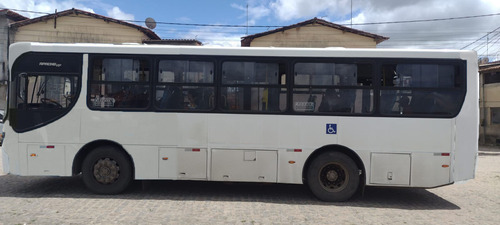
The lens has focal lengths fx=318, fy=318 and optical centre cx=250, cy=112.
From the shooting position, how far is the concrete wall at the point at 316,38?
19.3 m

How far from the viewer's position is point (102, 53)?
6062 mm

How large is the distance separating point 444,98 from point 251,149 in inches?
144

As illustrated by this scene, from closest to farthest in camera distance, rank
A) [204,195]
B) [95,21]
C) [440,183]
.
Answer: [440,183] < [204,195] < [95,21]

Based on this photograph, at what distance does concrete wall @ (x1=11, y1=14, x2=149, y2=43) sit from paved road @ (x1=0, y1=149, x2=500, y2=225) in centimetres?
1426

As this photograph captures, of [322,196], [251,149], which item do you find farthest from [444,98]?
[251,149]

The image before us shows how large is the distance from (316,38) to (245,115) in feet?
49.2

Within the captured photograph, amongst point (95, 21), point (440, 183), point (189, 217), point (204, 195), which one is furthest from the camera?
point (95, 21)

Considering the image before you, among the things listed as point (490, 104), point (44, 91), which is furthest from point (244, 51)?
point (490, 104)

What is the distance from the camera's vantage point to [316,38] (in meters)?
19.6

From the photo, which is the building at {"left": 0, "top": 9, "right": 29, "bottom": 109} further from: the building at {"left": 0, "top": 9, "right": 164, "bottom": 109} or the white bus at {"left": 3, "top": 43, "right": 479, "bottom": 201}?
the white bus at {"left": 3, "top": 43, "right": 479, "bottom": 201}

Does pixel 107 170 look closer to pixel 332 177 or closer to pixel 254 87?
pixel 254 87

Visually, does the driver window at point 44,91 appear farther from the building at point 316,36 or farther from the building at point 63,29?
the building at point 63,29

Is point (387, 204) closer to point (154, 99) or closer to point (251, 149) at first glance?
point (251, 149)

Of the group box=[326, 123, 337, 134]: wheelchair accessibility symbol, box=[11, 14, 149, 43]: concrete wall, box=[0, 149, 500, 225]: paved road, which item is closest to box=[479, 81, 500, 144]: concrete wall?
box=[0, 149, 500, 225]: paved road
